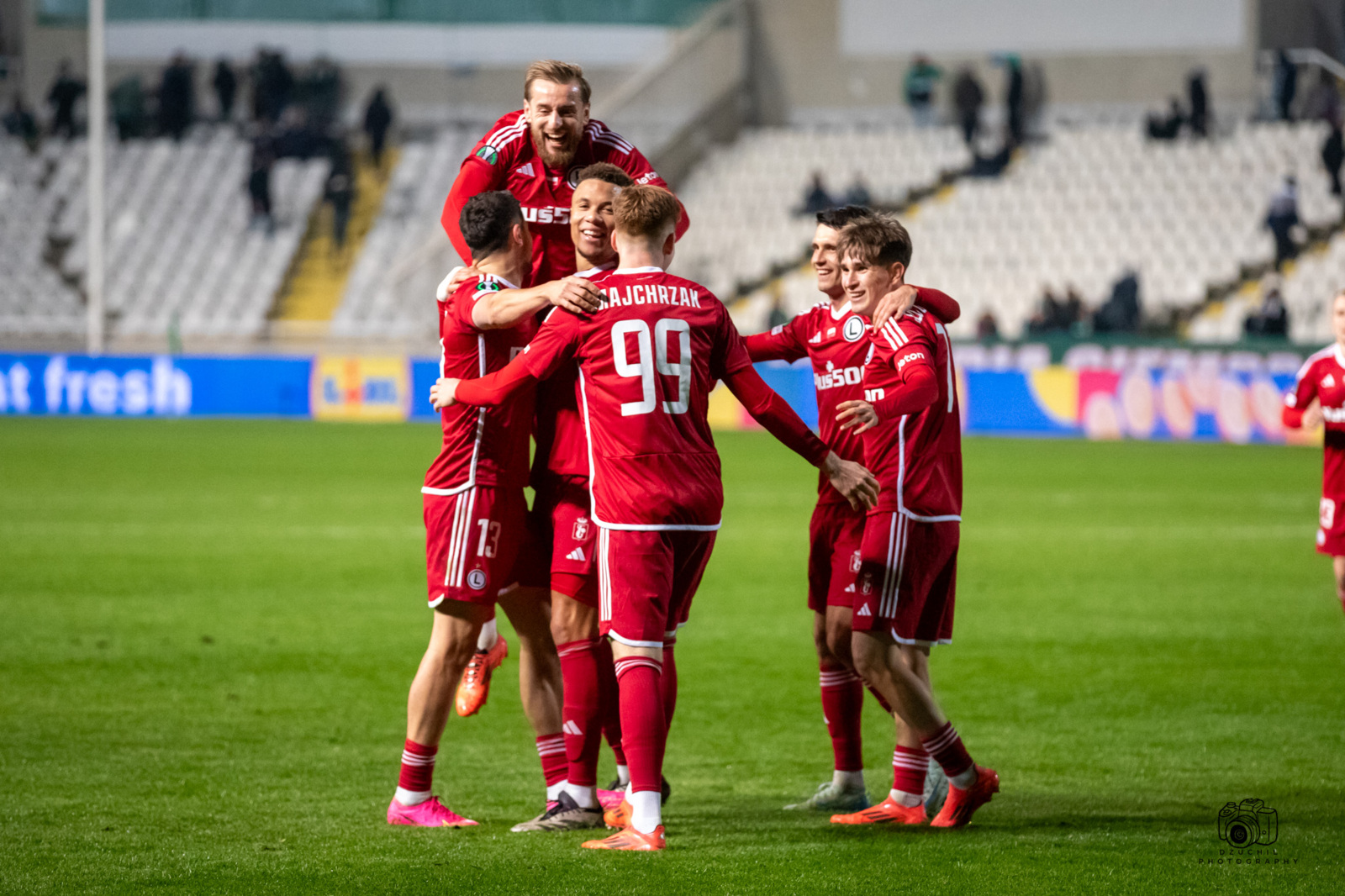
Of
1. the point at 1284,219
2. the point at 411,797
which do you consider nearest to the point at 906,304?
the point at 411,797

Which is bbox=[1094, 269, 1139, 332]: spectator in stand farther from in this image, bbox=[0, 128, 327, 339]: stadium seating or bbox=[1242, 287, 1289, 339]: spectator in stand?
bbox=[0, 128, 327, 339]: stadium seating

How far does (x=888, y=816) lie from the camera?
546cm

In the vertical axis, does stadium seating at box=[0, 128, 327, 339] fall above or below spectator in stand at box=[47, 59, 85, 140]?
below

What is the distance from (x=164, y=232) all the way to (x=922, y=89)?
15118mm

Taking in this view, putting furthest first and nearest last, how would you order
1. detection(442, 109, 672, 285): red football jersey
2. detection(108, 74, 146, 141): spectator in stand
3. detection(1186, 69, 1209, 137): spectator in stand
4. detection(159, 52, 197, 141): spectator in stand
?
detection(108, 74, 146, 141): spectator in stand → detection(159, 52, 197, 141): spectator in stand → detection(1186, 69, 1209, 137): spectator in stand → detection(442, 109, 672, 285): red football jersey

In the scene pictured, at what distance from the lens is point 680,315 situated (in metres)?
4.98

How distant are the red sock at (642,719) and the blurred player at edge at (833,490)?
2.67 feet

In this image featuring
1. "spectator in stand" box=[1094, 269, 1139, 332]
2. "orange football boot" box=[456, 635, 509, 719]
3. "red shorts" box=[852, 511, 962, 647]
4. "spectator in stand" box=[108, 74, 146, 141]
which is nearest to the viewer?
"red shorts" box=[852, 511, 962, 647]

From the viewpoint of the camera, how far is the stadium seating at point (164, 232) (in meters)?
31.5

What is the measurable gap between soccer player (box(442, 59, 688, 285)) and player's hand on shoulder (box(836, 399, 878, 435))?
1218 mm

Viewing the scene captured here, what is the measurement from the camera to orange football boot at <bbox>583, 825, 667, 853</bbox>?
16.0 feet

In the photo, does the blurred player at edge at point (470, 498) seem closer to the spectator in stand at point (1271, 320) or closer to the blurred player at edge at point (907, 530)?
the blurred player at edge at point (907, 530)

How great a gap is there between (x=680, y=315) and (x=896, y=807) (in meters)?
1.79

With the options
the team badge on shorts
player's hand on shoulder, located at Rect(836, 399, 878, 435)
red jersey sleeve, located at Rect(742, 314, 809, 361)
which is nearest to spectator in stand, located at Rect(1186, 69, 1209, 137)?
red jersey sleeve, located at Rect(742, 314, 809, 361)
